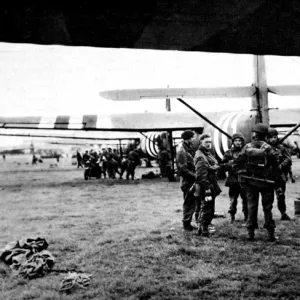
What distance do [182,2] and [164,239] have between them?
14.4 feet

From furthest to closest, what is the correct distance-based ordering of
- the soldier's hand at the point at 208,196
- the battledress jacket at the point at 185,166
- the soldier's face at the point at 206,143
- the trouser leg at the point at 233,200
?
the trouser leg at the point at 233,200 < the battledress jacket at the point at 185,166 < the soldier's face at the point at 206,143 < the soldier's hand at the point at 208,196

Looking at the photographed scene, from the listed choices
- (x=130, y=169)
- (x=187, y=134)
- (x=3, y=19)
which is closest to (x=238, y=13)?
(x=3, y=19)

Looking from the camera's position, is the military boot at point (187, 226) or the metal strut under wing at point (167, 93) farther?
the metal strut under wing at point (167, 93)

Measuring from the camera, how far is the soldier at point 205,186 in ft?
20.0

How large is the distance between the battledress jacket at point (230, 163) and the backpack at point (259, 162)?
95cm

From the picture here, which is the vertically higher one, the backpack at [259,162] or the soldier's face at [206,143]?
the soldier's face at [206,143]

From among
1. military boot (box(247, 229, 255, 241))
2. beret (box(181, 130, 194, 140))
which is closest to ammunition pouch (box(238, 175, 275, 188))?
military boot (box(247, 229, 255, 241))


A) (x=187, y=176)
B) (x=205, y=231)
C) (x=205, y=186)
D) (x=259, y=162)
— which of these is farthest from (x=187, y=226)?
(x=259, y=162)

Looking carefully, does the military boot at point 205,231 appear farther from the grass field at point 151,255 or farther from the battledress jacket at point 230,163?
the battledress jacket at point 230,163

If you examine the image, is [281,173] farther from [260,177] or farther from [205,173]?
[205,173]

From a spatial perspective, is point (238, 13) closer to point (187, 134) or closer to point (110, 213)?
point (187, 134)

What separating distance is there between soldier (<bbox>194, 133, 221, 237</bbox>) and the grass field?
32 centimetres

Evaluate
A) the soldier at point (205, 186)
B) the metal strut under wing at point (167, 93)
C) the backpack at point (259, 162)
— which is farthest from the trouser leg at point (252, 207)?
the metal strut under wing at point (167, 93)

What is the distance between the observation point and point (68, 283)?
405cm
